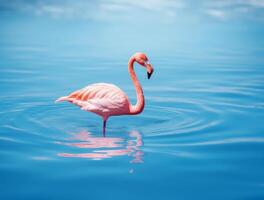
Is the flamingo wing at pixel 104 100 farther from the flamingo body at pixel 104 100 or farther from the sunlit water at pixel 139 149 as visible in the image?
the sunlit water at pixel 139 149

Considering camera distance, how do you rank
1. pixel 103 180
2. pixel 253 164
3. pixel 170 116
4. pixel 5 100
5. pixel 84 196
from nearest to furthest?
pixel 84 196
pixel 103 180
pixel 253 164
pixel 170 116
pixel 5 100

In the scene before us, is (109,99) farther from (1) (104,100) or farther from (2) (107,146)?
(2) (107,146)

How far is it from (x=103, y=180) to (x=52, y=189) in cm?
71

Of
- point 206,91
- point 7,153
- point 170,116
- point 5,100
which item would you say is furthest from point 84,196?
point 206,91

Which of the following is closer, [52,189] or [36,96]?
[52,189]

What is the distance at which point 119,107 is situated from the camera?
835cm

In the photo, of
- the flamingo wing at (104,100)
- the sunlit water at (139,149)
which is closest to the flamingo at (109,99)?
the flamingo wing at (104,100)

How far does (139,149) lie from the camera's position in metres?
7.59

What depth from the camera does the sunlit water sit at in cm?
604

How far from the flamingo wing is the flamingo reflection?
0.50m

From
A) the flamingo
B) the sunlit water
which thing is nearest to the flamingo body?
the flamingo

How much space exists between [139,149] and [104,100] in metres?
1.18

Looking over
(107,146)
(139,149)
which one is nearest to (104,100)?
(107,146)

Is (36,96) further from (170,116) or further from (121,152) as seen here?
(121,152)
